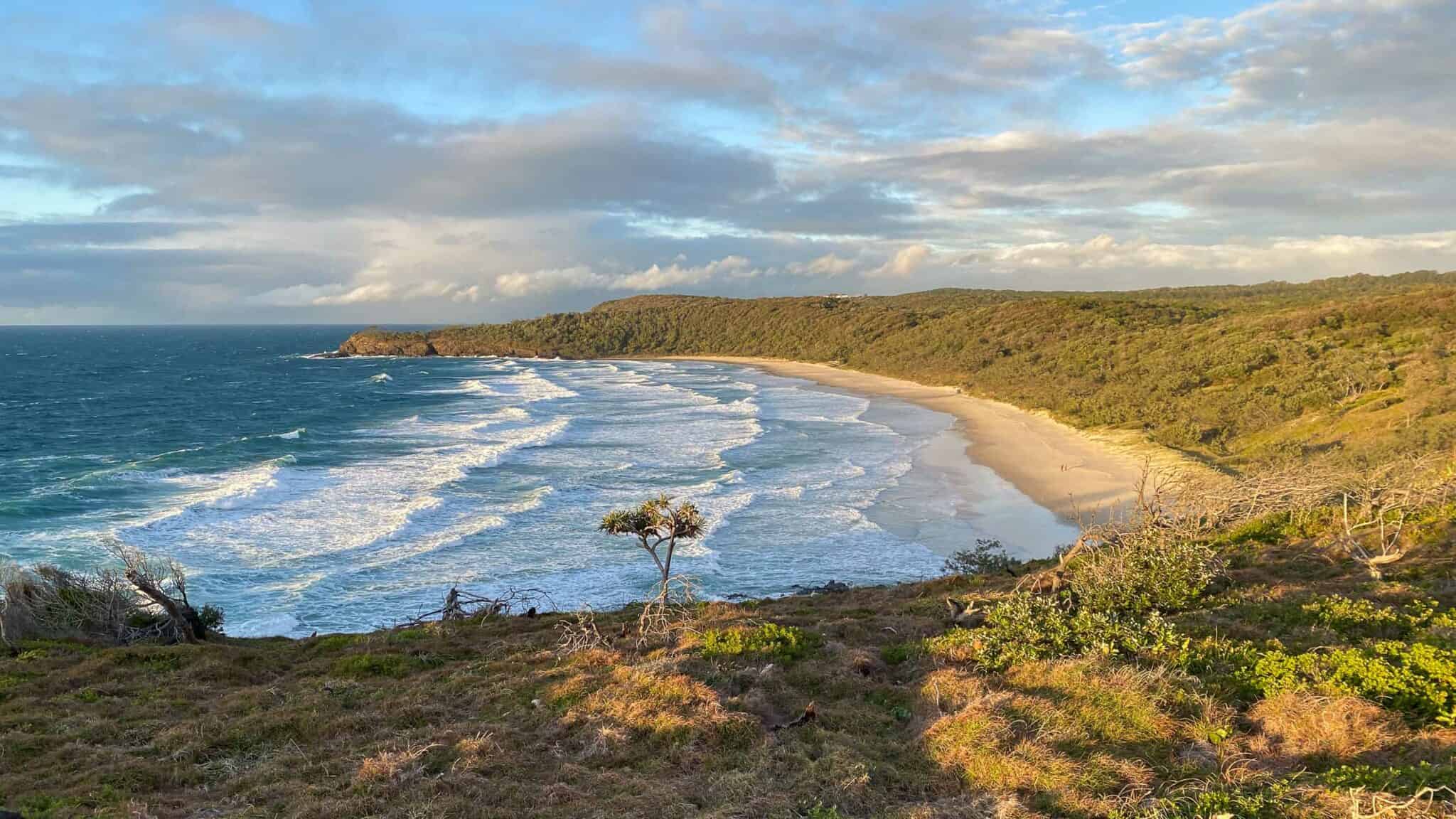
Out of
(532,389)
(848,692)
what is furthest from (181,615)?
(532,389)

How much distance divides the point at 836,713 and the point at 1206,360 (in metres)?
53.5

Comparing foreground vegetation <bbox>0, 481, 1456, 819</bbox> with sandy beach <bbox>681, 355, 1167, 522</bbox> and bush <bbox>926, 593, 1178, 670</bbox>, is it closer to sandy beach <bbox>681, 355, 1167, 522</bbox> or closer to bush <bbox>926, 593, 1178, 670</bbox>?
bush <bbox>926, 593, 1178, 670</bbox>

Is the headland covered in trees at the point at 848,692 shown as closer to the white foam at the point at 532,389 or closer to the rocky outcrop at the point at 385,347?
the white foam at the point at 532,389

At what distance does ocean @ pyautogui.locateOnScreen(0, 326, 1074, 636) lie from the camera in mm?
23000

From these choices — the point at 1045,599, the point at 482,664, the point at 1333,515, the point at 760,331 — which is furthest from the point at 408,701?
the point at 760,331

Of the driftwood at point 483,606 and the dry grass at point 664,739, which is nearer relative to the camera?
the dry grass at point 664,739

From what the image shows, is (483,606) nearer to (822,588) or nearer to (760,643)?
→ (822,588)

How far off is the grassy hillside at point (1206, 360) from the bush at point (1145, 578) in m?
19.2

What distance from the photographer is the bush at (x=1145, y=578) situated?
12.2 meters

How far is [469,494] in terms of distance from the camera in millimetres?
32406

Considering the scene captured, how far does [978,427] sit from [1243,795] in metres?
45.6

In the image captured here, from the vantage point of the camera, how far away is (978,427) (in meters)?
50.8

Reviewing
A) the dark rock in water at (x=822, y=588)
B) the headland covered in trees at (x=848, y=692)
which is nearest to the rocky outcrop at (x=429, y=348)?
the dark rock in water at (x=822, y=588)

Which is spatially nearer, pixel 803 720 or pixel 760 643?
pixel 803 720
